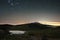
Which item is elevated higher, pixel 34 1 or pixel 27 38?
pixel 34 1

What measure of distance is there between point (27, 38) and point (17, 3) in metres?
0.34

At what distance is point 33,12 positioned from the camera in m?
1.02

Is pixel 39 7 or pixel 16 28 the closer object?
pixel 16 28

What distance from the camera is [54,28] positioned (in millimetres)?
835

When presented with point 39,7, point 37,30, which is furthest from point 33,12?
point 37,30

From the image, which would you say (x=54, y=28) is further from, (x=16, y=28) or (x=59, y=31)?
(x=16, y=28)

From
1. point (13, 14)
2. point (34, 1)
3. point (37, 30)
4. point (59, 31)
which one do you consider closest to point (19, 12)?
point (13, 14)

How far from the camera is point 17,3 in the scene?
1.05 metres

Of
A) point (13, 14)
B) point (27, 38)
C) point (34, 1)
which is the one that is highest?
point (34, 1)

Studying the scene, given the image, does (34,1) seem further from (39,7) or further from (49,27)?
(49,27)

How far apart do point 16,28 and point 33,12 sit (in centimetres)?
25

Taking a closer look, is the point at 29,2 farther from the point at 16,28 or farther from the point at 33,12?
the point at 16,28

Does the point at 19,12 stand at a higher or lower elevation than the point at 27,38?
higher

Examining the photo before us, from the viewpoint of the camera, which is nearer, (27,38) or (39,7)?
(27,38)
